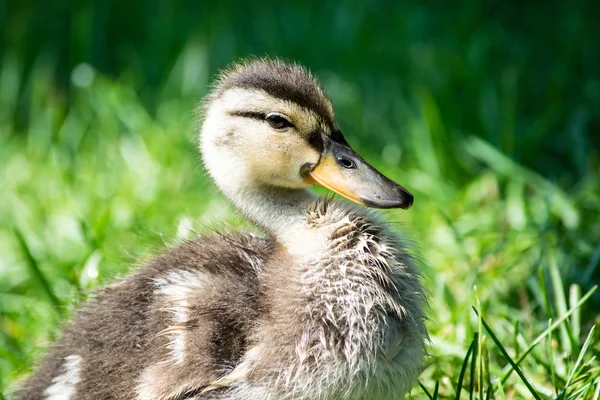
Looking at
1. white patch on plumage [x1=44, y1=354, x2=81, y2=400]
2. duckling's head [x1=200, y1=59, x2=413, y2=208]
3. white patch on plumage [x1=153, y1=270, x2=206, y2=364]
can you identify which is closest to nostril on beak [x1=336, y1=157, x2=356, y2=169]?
duckling's head [x1=200, y1=59, x2=413, y2=208]

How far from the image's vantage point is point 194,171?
11.8 feet

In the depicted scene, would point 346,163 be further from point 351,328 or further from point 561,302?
point 561,302

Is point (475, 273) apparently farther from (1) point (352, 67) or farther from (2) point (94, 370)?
(1) point (352, 67)

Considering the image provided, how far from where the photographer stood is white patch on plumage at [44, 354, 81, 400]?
6.59 feet

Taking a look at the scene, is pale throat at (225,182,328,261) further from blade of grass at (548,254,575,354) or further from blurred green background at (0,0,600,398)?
blade of grass at (548,254,575,354)

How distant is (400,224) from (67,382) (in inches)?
34.1

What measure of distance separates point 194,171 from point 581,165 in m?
1.47

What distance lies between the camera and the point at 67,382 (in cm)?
204

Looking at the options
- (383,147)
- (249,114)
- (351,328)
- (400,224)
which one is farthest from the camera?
(383,147)

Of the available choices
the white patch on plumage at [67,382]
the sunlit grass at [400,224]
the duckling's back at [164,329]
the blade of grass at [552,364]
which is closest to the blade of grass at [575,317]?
the sunlit grass at [400,224]

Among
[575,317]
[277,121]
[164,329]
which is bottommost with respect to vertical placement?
[164,329]

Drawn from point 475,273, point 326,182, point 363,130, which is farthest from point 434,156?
point 326,182

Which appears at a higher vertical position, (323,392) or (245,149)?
(245,149)

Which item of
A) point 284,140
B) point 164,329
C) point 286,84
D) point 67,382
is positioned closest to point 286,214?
point 284,140
